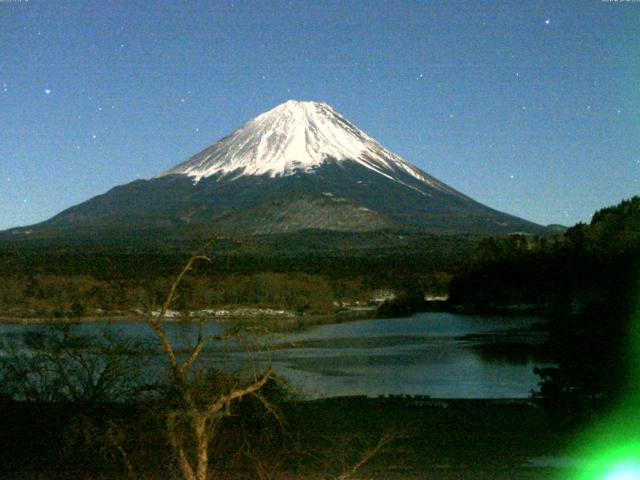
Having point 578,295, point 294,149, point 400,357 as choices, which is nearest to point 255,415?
point 400,357

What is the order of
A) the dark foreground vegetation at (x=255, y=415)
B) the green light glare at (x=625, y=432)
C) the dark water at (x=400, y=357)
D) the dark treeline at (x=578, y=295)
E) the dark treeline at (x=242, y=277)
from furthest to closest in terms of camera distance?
the dark treeline at (x=242, y=277)
the dark water at (x=400, y=357)
the dark treeline at (x=578, y=295)
the green light glare at (x=625, y=432)
the dark foreground vegetation at (x=255, y=415)

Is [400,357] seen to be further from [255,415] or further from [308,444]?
[255,415]

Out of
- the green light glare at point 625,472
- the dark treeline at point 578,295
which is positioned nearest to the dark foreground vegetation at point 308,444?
the dark treeline at point 578,295

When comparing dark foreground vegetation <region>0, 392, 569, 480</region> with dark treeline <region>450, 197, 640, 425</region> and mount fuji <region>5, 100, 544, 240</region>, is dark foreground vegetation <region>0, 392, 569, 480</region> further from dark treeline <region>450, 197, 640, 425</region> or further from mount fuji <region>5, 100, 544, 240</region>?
mount fuji <region>5, 100, 544, 240</region>

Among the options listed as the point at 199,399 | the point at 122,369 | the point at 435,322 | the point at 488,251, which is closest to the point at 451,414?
the point at 122,369

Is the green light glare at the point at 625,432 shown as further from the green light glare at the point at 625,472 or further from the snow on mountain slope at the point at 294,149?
the snow on mountain slope at the point at 294,149

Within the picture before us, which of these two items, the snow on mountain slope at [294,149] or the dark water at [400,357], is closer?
the dark water at [400,357]

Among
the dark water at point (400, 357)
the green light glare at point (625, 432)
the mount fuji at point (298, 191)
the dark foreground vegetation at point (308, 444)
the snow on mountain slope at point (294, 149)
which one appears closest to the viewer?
the green light glare at point (625, 432)
